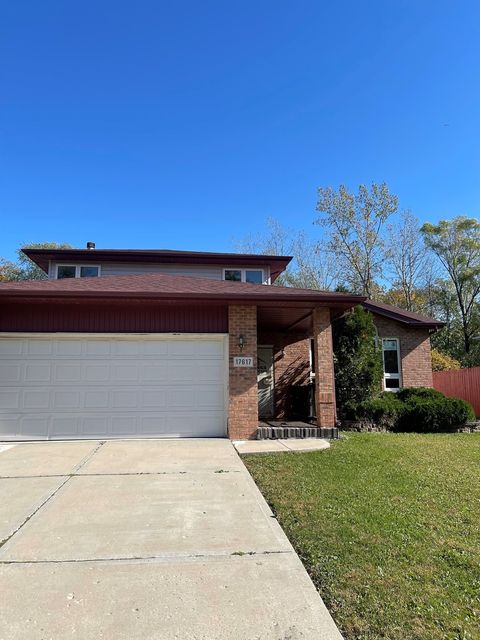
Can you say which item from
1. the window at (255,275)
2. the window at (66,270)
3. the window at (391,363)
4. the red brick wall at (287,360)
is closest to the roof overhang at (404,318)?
the window at (391,363)

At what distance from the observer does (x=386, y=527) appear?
4.27 m

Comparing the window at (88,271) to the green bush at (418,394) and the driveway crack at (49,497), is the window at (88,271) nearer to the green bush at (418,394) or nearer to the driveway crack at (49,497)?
the driveway crack at (49,497)

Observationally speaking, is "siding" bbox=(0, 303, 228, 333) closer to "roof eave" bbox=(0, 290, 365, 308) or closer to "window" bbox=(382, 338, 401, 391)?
"roof eave" bbox=(0, 290, 365, 308)

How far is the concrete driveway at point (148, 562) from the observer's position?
264cm

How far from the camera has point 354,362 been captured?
40.4 feet

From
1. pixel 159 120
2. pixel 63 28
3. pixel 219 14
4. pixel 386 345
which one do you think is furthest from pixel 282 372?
pixel 63 28

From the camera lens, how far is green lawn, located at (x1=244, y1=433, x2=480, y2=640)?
2742 mm

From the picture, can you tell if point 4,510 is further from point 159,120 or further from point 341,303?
point 159,120

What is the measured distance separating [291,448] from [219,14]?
9.72 meters

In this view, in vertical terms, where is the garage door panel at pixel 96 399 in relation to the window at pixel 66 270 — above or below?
below

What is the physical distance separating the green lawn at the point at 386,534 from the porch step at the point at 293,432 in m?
1.67

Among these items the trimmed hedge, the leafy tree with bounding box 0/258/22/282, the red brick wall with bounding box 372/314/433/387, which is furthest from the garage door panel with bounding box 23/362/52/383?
the leafy tree with bounding box 0/258/22/282

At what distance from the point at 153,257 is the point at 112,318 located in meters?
6.02

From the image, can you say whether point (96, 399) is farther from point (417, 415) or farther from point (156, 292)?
point (417, 415)
